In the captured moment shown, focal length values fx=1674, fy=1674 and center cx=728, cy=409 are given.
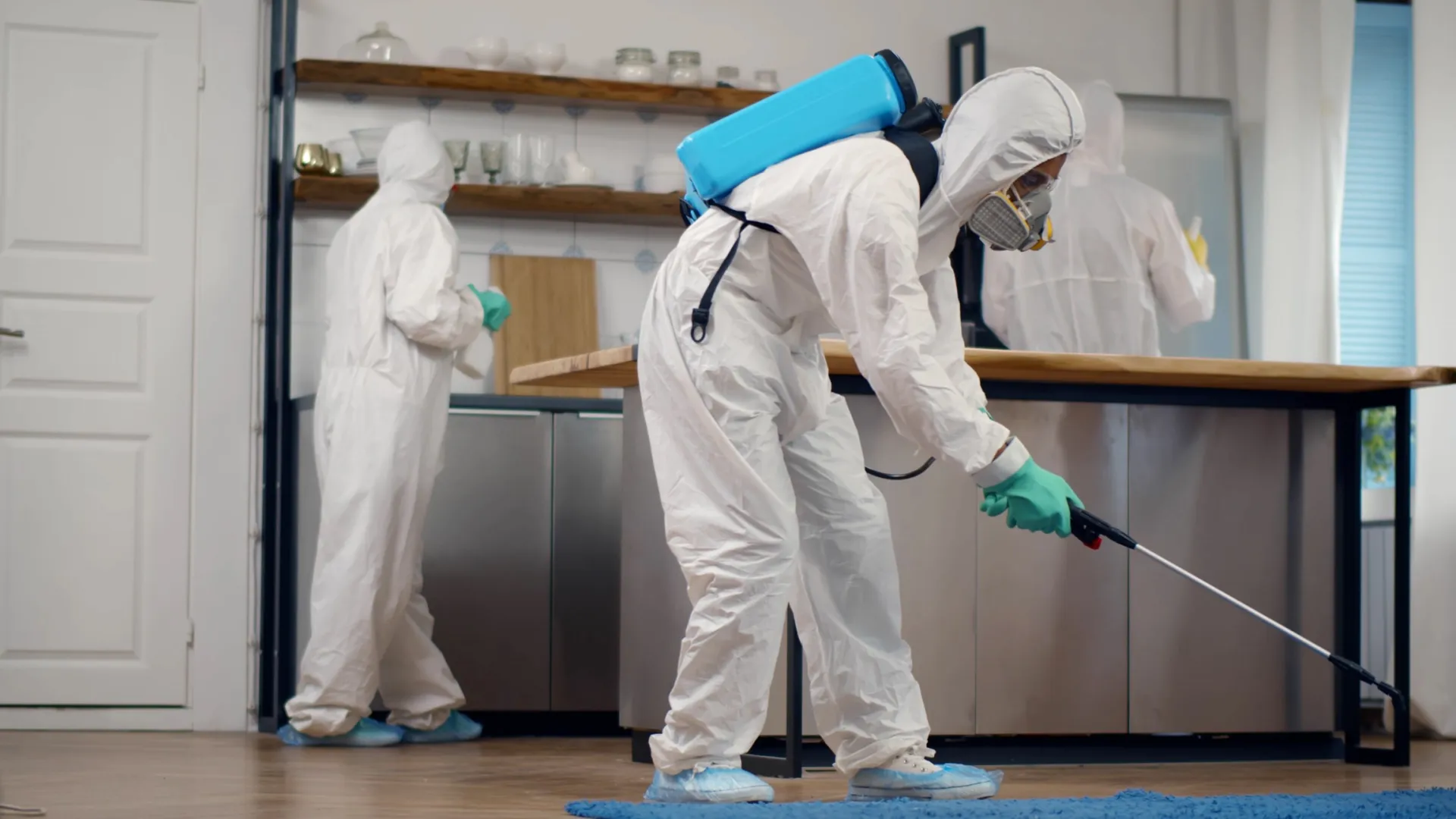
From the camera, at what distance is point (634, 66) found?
5020mm

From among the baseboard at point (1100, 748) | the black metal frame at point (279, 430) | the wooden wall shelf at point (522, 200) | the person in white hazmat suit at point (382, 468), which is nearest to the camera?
the baseboard at point (1100, 748)

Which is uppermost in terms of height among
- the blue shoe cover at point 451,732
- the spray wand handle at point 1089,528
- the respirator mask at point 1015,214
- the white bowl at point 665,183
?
the white bowl at point 665,183

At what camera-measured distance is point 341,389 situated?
4066 millimetres

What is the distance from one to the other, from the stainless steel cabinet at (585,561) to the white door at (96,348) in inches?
43.4

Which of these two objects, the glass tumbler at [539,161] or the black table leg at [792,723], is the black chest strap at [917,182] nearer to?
the black table leg at [792,723]

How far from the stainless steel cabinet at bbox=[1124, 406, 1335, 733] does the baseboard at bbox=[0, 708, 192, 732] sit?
2.67 m

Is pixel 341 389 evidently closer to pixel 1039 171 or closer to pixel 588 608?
pixel 588 608

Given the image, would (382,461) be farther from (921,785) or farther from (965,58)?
(965,58)

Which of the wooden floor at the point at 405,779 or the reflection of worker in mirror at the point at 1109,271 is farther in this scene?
the reflection of worker in mirror at the point at 1109,271

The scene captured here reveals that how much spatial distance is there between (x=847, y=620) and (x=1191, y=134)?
327 centimetres

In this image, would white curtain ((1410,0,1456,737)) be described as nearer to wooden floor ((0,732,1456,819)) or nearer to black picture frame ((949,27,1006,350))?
wooden floor ((0,732,1456,819))

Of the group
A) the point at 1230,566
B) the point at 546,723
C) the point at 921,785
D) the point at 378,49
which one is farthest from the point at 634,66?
the point at 921,785

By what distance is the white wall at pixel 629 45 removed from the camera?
195 inches

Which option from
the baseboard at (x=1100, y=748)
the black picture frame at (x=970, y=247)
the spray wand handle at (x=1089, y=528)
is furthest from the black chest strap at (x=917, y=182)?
the black picture frame at (x=970, y=247)
